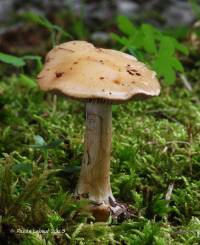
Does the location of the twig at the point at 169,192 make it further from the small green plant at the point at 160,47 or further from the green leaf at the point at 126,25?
the green leaf at the point at 126,25

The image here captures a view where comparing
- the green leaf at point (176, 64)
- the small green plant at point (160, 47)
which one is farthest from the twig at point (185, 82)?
the green leaf at point (176, 64)

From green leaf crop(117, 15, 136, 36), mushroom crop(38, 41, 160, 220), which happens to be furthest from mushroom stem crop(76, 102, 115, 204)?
green leaf crop(117, 15, 136, 36)

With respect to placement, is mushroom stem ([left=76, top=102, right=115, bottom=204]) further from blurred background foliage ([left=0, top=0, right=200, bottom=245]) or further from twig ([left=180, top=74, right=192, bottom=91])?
twig ([left=180, top=74, right=192, bottom=91])

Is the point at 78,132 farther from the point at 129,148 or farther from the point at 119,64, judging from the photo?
the point at 119,64

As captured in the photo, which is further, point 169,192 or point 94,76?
point 169,192

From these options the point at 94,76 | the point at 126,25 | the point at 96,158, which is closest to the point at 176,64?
the point at 126,25

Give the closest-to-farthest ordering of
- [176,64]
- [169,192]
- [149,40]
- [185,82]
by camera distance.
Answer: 1. [169,192]
2. [176,64]
3. [149,40]
4. [185,82]

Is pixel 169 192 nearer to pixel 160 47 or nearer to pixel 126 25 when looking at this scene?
pixel 160 47
